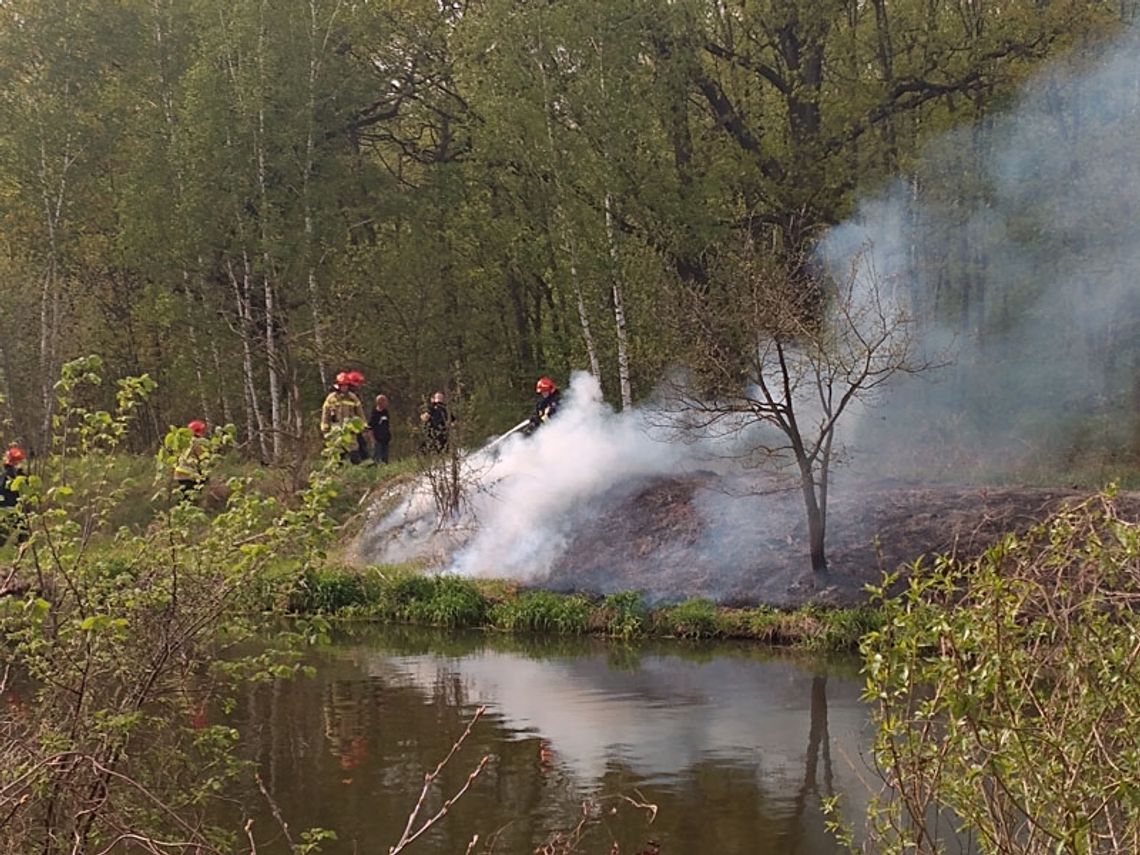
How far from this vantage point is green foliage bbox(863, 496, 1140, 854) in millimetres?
4324

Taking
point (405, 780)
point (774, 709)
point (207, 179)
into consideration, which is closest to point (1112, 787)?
point (405, 780)

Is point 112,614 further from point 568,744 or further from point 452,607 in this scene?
point 452,607

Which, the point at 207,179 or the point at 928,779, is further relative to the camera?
the point at 207,179

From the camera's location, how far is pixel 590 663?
15211mm

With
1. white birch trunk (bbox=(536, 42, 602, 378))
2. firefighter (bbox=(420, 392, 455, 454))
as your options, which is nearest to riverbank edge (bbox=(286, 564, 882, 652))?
firefighter (bbox=(420, 392, 455, 454))

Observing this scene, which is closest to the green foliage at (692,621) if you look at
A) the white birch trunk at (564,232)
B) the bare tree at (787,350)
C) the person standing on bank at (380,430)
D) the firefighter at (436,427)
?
the bare tree at (787,350)

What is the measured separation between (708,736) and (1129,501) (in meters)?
7.97

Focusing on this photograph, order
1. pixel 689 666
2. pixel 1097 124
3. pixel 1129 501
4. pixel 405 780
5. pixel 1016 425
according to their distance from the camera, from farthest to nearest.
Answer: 1. pixel 1016 425
2. pixel 1097 124
3. pixel 1129 501
4. pixel 689 666
5. pixel 405 780

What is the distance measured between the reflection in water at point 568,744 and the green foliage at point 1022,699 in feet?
12.7

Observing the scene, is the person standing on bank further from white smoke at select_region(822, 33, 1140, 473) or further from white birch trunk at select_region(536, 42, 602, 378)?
white smoke at select_region(822, 33, 1140, 473)

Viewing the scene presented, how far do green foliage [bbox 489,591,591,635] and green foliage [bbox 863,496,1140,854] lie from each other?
12226mm

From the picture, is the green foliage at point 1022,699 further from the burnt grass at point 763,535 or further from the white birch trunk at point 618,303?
the white birch trunk at point 618,303

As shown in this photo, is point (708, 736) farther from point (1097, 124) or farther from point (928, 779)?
point (1097, 124)

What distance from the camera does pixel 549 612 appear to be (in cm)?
1723
